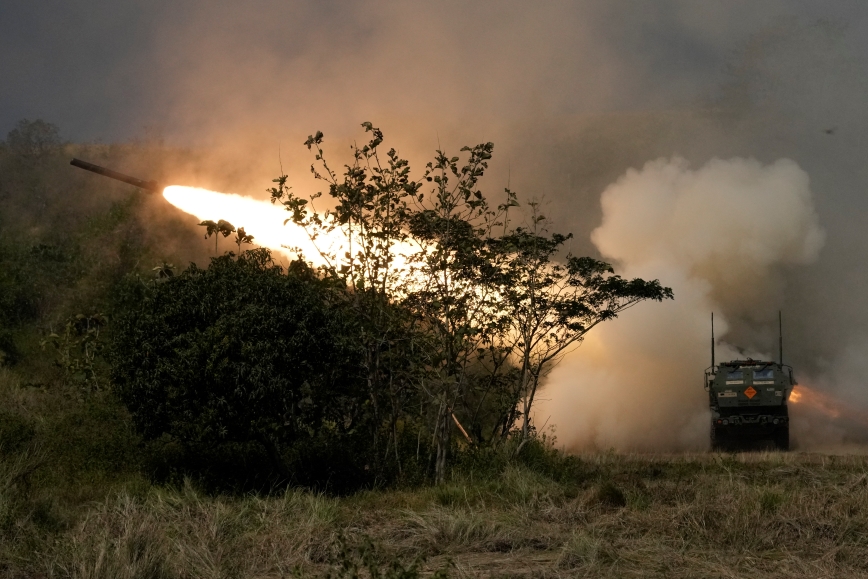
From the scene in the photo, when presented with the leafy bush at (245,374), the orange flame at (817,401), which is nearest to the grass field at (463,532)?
the leafy bush at (245,374)

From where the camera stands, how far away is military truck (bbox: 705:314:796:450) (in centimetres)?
3078

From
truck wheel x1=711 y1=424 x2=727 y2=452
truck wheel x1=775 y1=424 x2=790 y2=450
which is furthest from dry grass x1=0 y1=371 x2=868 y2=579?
truck wheel x1=775 y1=424 x2=790 y2=450

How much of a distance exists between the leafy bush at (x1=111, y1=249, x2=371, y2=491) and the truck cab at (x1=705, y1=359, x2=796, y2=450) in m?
14.6

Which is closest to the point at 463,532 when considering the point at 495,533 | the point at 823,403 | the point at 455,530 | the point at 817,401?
the point at 455,530

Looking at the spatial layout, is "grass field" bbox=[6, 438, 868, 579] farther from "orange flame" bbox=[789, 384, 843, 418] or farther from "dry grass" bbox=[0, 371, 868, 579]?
"orange flame" bbox=[789, 384, 843, 418]

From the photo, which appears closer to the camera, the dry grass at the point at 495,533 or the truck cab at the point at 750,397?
the dry grass at the point at 495,533

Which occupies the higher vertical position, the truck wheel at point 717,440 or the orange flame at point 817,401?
the orange flame at point 817,401

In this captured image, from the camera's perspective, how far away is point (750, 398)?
30812mm

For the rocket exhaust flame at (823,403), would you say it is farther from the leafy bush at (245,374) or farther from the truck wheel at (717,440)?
the leafy bush at (245,374)

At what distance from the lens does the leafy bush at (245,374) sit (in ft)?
57.1

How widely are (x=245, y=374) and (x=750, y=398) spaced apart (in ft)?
60.5

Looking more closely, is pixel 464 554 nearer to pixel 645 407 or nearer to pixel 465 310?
pixel 465 310

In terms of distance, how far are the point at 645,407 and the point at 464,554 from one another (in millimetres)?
25779

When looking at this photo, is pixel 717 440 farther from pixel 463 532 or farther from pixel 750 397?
pixel 463 532
